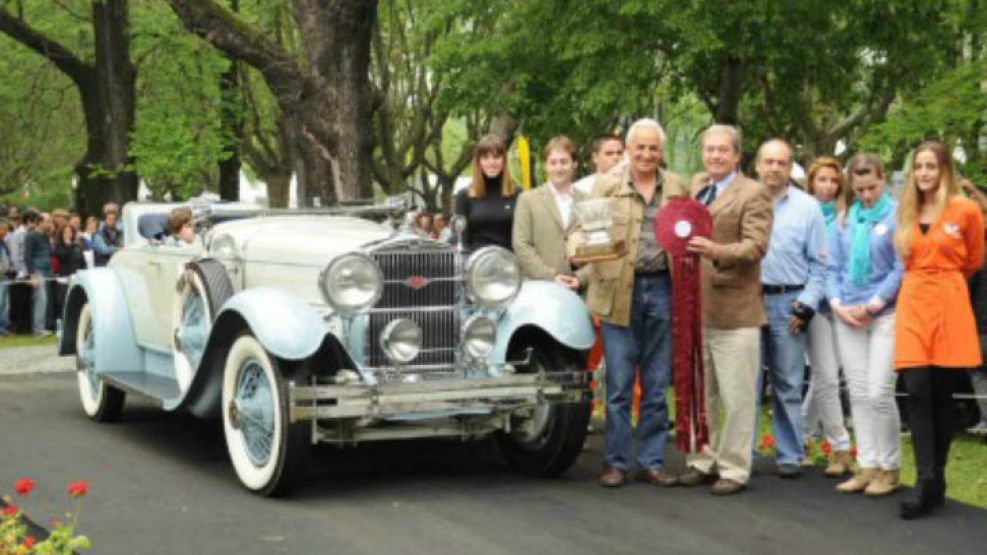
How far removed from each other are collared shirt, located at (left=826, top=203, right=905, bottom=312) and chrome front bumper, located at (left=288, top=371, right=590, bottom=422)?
4.81 ft

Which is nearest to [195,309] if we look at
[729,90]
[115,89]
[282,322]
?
[282,322]

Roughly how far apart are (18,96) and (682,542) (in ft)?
112

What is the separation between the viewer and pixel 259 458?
8.60m

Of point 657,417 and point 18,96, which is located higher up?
point 18,96

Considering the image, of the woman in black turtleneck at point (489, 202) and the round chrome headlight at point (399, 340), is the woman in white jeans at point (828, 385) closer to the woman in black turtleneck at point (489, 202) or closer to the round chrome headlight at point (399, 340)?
the woman in black turtleneck at point (489, 202)

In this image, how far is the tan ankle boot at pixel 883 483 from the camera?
8289 mm

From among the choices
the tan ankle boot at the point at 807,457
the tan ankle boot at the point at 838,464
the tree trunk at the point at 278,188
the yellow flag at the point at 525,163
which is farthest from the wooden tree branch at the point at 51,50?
A: the tan ankle boot at the point at 838,464

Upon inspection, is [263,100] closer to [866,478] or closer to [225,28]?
[225,28]

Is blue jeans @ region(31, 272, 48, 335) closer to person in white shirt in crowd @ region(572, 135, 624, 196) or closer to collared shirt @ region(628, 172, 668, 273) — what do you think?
person in white shirt in crowd @ region(572, 135, 624, 196)

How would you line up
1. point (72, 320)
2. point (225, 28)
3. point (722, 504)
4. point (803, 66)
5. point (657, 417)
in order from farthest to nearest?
point (803, 66) → point (225, 28) → point (72, 320) → point (657, 417) → point (722, 504)

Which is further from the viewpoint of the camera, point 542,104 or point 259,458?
point 542,104

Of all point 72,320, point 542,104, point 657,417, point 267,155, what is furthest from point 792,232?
point 267,155

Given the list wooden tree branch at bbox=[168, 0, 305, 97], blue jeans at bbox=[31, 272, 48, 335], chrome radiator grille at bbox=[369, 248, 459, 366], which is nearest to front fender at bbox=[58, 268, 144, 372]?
chrome radiator grille at bbox=[369, 248, 459, 366]

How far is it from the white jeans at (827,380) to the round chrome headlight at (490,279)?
1760 millimetres
